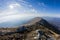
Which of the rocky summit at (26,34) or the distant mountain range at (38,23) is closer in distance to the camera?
the rocky summit at (26,34)

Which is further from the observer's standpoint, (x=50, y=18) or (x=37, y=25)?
(x=50, y=18)

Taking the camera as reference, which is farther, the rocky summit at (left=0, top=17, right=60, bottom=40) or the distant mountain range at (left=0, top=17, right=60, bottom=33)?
the distant mountain range at (left=0, top=17, right=60, bottom=33)

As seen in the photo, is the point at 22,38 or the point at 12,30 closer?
the point at 22,38

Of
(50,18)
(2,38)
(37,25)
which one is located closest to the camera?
(2,38)

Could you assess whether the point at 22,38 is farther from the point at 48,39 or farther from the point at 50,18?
the point at 50,18

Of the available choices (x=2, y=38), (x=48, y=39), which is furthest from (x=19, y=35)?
(x=48, y=39)

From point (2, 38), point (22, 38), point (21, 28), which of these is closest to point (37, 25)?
point (21, 28)

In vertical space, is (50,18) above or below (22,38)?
above

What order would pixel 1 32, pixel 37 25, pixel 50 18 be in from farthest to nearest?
pixel 50 18 < pixel 37 25 < pixel 1 32

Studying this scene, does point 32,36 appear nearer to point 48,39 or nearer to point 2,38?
point 48,39
